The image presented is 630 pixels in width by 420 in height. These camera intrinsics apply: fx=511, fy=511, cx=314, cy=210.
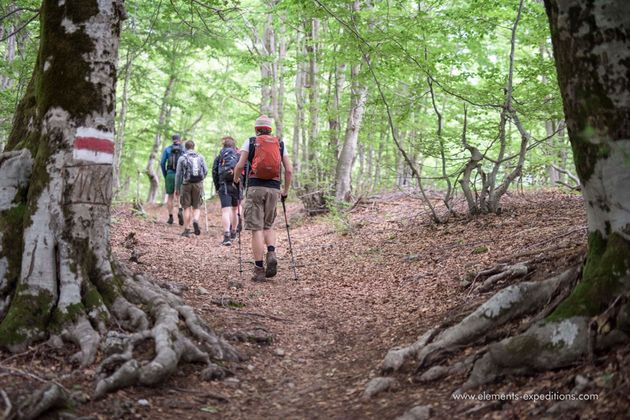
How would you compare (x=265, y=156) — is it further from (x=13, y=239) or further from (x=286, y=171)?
(x=13, y=239)

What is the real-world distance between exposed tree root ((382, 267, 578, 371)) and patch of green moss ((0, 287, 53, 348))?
8.88 feet

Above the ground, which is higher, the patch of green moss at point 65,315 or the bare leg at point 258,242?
the bare leg at point 258,242

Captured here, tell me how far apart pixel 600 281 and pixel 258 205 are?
5158 mm

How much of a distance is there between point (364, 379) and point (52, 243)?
2.76 metres

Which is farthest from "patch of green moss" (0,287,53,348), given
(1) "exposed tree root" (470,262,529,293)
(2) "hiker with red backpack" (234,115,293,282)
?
(1) "exposed tree root" (470,262,529,293)

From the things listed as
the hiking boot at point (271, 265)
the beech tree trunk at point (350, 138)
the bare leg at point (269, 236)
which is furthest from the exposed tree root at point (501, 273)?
the beech tree trunk at point (350, 138)

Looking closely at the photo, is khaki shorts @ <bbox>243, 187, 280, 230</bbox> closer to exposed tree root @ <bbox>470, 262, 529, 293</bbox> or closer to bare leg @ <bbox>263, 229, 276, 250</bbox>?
bare leg @ <bbox>263, 229, 276, 250</bbox>

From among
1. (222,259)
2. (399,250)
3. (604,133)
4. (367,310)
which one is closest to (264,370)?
(367,310)

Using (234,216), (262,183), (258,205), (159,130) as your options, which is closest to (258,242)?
(258,205)

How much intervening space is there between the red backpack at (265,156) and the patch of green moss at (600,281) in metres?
4.81

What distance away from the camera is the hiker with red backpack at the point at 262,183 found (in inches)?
292

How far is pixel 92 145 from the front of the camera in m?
4.43

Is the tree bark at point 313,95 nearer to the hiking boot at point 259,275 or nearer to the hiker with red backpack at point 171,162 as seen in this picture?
the hiker with red backpack at point 171,162

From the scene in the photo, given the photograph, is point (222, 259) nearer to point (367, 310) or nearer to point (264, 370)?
point (367, 310)
